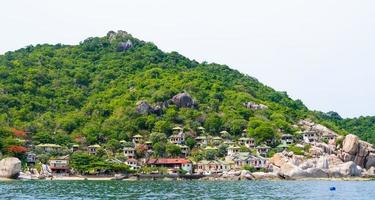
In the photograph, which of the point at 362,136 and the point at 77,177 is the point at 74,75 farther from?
the point at 362,136

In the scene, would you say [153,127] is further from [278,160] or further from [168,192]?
[168,192]

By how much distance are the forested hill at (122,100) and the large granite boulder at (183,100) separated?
0.72 ft

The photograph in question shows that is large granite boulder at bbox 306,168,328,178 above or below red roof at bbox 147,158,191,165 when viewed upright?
below

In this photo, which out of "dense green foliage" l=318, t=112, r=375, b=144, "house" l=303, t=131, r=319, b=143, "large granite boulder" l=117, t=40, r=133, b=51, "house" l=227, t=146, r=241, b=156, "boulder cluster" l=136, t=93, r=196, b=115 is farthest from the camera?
"large granite boulder" l=117, t=40, r=133, b=51

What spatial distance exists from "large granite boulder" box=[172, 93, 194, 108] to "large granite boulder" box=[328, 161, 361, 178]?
131 feet

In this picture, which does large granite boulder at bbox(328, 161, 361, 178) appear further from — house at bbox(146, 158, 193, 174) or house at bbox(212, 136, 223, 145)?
house at bbox(212, 136, 223, 145)

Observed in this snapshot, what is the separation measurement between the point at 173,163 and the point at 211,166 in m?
6.53

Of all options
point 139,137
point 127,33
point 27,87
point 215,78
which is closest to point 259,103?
point 215,78

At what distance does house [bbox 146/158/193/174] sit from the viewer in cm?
9250

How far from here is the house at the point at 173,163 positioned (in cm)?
9250

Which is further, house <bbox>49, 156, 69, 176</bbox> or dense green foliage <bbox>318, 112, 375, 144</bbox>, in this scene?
dense green foliage <bbox>318, 112, 375, 144</bbox>

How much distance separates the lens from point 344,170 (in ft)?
293

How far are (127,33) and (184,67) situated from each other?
3210 cm

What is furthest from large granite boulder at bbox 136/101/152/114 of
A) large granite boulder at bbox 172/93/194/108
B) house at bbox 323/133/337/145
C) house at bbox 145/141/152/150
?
house at bbox 323/133/337/145
